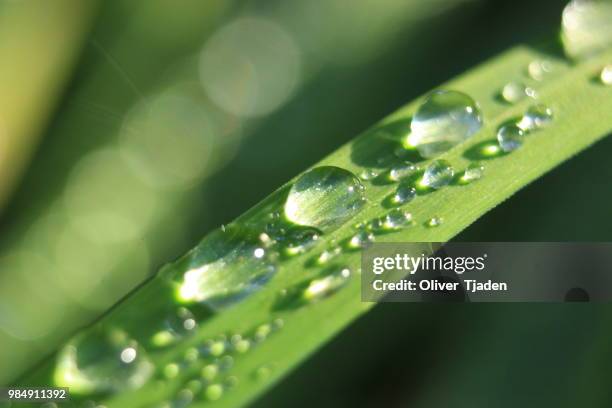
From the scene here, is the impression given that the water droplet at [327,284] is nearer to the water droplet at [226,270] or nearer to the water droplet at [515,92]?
the water droplet at [226,270]

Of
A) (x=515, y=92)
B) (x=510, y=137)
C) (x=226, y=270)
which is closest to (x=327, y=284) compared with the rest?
(x=226, y=270)

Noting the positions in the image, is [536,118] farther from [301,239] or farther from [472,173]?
[301,239]

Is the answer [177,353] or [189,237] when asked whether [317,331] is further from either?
[189,237]

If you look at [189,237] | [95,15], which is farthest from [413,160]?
[95,15]

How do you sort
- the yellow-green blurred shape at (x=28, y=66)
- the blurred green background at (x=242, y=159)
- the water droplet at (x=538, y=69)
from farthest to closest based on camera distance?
the yellow-green blurred shape at (x=28, y=66) < the blurred green background at (x=242, y=159) < the water droplet at (x=538, y=69)

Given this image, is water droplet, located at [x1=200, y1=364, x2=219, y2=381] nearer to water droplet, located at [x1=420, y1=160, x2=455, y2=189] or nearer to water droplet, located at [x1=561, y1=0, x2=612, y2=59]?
water droplet, located at [x1=420, y1=160, x2=455, y2=189]

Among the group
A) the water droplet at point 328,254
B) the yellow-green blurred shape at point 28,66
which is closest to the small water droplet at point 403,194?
the water droplet at point 328,254

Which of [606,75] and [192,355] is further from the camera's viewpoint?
[606,75]
